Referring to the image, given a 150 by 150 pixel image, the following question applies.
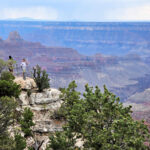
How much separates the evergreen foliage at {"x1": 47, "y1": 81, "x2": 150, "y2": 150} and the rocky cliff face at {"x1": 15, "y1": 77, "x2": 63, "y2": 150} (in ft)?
11.2

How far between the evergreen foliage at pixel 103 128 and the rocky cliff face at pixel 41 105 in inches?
134

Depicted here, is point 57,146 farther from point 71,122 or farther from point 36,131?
point 36,131

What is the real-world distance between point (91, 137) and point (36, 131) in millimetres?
6546

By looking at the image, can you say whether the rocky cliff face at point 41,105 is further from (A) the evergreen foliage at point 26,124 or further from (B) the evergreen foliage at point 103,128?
(B) the evergreen foliage at point 103,128

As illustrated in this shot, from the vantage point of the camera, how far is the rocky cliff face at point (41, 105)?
59.5ft

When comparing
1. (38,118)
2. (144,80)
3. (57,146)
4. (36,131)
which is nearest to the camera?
(57,146)

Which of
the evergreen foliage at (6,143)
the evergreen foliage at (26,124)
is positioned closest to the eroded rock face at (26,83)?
the evergreen foliage at (26,124)

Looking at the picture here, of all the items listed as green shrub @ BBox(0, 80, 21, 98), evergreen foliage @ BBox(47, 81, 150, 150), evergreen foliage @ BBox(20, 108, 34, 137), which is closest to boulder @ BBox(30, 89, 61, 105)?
green shrub @ BBox(0, 80, 21, 98)

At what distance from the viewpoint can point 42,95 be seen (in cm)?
2191

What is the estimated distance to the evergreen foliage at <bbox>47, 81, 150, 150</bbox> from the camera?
1194 cm

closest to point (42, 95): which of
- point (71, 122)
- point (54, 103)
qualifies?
point (54, 103)

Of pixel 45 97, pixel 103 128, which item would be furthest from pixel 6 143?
pixel 45 97

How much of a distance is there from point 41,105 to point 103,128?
948cm

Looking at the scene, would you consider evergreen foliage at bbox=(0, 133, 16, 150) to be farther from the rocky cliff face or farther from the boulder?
the boulder
